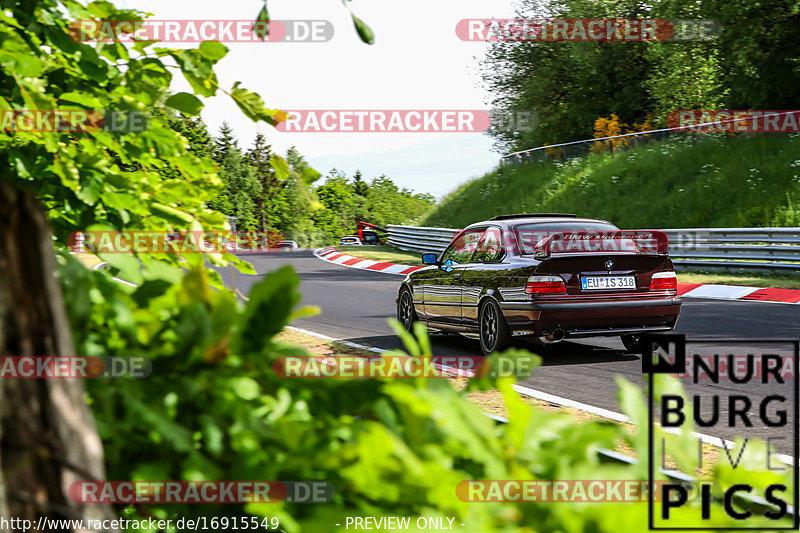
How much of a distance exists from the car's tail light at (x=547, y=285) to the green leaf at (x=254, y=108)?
6759 mm

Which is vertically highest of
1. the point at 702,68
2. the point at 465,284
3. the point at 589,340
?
the point at 702,68

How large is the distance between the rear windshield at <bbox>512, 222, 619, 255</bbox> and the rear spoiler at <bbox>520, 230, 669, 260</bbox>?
0.61 ft

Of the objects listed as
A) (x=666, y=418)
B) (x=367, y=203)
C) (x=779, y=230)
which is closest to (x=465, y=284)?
(x=666, y=418)

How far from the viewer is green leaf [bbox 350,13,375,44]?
70.2 inches

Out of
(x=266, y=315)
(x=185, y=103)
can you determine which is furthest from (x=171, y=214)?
(x=266, y=315)

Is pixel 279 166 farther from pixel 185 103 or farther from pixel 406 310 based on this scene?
pixel 406 310

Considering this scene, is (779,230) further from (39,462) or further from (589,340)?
(39,462)

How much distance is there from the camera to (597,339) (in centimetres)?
1109

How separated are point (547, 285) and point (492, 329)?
1.01 meters

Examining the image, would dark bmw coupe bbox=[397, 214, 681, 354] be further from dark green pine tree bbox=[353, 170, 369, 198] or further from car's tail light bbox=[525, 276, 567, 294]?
dark green pine tree bbox=[353, 170, 369, 198]

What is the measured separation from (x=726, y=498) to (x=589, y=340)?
9776 mm

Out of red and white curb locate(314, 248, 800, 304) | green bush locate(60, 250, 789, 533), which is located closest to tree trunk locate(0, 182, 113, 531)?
green bush locate(60, 250, 789, 533)

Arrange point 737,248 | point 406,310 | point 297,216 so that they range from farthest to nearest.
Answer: point 297,216 < point 737,248 < point 406,310

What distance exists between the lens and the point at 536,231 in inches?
389
